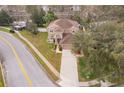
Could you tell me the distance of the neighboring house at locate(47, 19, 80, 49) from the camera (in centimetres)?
576

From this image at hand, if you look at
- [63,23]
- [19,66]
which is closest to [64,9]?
[63,23]

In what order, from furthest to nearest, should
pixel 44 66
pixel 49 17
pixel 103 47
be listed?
pixel 49 17 → pixel 44 66 → pixel 103 47

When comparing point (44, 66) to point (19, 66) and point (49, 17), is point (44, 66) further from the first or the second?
point (49, 17)

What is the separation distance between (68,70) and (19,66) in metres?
0.80

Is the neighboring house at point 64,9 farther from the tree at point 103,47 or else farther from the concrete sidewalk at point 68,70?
the concrete sidewalk at point 68,70

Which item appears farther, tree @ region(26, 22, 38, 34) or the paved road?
tree @ region(26, 22, 38, 34)

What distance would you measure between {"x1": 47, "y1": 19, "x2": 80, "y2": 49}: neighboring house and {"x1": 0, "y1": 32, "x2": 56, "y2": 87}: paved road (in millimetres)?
491

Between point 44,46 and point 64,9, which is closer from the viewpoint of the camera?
point 64,9

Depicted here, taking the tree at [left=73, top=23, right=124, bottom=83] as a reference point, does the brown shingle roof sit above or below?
above

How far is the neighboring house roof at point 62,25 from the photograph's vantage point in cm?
579

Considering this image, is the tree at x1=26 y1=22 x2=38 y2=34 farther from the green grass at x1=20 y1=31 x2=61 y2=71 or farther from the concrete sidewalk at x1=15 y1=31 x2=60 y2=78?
the concrete sidewalk at x1=15 y1=31 x2=60 y2=78

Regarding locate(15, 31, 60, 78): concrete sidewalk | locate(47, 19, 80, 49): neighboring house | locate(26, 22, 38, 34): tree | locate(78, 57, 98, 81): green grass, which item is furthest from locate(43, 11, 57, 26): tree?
locate(78, 57, 98, 81): green grass

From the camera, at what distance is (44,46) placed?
19.3ft

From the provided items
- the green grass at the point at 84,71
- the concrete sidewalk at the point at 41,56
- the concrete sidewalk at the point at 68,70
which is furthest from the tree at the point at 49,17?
the green grass at the point at 84,71
